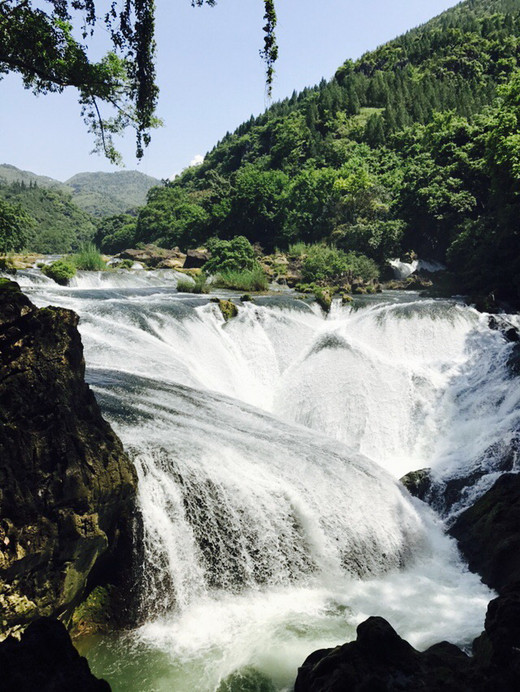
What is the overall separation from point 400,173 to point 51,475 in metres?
50.1

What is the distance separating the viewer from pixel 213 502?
7656 millimetres

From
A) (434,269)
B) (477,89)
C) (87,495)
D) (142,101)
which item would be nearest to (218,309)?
(142,101)

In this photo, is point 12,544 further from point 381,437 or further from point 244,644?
point 381,437

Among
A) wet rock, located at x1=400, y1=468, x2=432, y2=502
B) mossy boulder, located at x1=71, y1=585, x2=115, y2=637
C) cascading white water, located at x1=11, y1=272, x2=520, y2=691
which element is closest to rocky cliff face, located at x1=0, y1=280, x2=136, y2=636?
mossy boulder, located at x1=71, y1=585, x2=115, y2=637

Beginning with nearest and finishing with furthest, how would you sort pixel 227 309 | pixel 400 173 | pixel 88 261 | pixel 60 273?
pixel 227 309
pixel 60 273
pixel 88 261
pixel 400 173

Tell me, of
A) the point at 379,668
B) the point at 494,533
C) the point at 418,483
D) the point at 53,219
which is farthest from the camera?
the point at 53,219

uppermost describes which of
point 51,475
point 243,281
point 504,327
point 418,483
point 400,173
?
point 400,173

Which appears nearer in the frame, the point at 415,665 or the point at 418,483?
the point at 415,665

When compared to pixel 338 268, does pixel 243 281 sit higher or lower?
lower

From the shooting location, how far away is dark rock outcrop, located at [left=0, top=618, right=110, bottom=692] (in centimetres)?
362

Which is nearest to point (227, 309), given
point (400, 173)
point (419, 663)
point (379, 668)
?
point (419, 663)

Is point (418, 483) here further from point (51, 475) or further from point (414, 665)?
point (51, 475)

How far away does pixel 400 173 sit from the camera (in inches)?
1940

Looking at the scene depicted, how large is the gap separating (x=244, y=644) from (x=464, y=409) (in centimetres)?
1123
